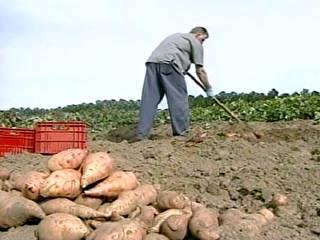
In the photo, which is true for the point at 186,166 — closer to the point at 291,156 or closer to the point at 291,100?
the point at 291,156

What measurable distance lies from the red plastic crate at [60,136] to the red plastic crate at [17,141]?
127 mm

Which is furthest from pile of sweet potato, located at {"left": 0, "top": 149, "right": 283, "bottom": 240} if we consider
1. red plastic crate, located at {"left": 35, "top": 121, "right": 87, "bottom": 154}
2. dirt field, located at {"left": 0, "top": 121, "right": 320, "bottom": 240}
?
red plastic crate, located at {"left": 35, "top": 121, "right": 87, "bottom": 154}

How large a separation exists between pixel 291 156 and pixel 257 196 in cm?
106

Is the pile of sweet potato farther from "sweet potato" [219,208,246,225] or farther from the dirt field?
the dirt field

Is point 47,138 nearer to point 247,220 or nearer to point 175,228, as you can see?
point 175,228

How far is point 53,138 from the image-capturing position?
21.3 feet

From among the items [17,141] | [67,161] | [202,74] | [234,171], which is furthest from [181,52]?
[67,161]

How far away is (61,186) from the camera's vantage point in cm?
470

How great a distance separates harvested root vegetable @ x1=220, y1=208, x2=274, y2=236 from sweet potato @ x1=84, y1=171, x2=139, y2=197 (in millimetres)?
652

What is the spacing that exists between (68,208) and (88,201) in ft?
0.55

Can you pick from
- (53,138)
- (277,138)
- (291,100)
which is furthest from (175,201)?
(291,100)

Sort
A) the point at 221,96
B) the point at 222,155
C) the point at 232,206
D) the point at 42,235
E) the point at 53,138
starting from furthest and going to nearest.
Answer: the point at 221,96
the point at 53,138
the point at 222,155
the point at 232,206
the point at 42,235

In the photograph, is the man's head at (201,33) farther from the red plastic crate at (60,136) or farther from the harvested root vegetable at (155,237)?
the harvested root vegetable at (155,237)

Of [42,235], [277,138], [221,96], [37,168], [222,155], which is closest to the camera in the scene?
[42,235]
